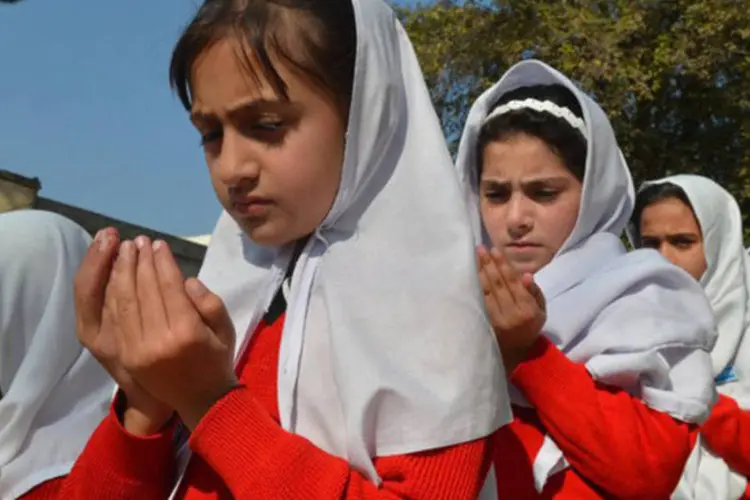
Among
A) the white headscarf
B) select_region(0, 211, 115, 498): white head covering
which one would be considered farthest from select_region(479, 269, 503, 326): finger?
select_region(0, 211, 115, 498): white head covering

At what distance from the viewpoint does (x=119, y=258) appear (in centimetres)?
160

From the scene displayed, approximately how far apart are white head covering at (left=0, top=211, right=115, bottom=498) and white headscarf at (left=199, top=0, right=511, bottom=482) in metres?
1.05

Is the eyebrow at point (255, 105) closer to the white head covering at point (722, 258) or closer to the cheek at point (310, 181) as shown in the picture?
the cheek at point (310, 181)

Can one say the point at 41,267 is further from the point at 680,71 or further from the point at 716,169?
the point at 716,169

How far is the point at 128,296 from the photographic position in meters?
1.55

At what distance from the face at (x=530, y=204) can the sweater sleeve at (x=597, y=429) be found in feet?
1.37

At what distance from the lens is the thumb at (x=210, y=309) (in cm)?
154

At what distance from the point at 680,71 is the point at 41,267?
38.8 feet

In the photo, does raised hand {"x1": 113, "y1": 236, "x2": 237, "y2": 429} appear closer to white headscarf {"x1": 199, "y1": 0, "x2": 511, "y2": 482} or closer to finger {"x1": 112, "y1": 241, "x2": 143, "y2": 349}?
finger {"x1": 112, "y1": 241, "x2": 143, "y2": 349}

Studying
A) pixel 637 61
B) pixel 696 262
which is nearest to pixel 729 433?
pixel 696 262

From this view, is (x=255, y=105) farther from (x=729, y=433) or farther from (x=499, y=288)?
(x=729, y=433)

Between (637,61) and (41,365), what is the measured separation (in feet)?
37.3

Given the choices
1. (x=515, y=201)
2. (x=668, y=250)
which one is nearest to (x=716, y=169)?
(x=668, y=250)

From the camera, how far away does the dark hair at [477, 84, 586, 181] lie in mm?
2709
